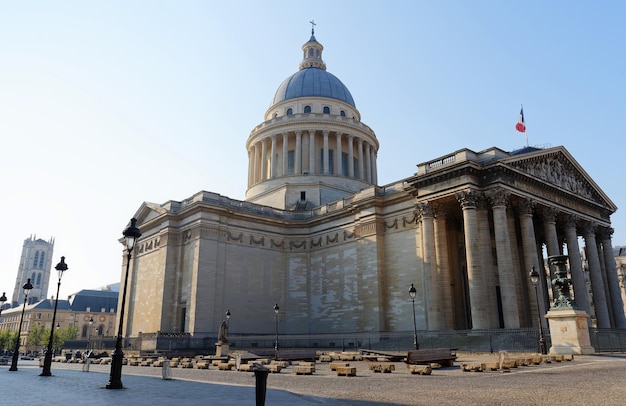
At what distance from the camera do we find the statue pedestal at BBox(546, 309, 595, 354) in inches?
928

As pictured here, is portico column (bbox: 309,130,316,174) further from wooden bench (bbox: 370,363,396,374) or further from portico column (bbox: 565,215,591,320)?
wooden bench (bbox: 370,363,396,374)

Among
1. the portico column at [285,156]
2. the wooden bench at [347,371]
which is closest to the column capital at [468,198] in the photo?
the wooden bench at [347,371]

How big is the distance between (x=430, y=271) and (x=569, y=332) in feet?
40.3

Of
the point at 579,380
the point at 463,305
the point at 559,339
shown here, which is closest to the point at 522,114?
the point at 463,305

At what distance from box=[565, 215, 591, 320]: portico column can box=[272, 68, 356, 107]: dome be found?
33488 mm

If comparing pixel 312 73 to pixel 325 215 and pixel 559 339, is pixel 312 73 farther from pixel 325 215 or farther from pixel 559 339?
pixel 559 339

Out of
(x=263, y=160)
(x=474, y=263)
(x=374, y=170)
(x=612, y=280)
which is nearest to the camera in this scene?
(x=474, y=263)

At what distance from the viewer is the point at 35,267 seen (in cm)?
16500

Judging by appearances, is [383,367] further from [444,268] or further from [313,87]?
[313,87]

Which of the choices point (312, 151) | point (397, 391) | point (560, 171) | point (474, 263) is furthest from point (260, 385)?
point (312, 151)

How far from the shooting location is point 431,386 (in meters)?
14.3

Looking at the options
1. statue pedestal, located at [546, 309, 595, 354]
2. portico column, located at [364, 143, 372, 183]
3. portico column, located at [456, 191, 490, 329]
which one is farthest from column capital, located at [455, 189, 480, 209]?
portico column, located at [364, 143, 372, 183]

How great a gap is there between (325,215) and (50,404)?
38.0 metres

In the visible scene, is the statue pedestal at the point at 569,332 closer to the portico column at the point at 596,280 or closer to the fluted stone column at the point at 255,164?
the portico column at the point at 596,280
